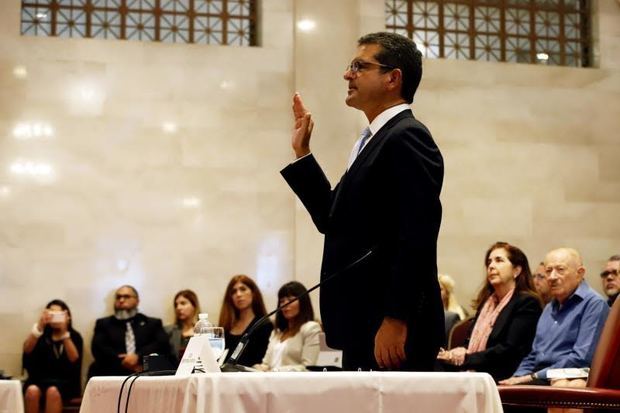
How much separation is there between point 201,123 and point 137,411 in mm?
7532

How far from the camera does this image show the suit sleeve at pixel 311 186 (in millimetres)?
3244

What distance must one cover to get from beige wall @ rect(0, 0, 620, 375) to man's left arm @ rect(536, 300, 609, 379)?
429 cm

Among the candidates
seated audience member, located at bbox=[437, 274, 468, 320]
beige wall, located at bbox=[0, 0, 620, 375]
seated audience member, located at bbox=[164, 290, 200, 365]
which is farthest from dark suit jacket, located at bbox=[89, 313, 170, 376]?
seated audience member, located at bbox=[437, 274, 468, 320]

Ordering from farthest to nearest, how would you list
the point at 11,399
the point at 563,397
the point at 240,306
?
the point at 240,306, the point at 11,399, the point at 563,397

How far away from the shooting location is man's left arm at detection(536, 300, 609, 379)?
5.64 meters

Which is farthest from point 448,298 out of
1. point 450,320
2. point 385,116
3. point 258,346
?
point 385,116

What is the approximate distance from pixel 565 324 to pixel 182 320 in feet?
14.3

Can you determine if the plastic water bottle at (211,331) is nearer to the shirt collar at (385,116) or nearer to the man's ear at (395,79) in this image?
the shirt collar at (385,116)

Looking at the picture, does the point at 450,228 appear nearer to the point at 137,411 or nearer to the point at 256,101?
the point at 256,101

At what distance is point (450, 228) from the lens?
33.5 feet

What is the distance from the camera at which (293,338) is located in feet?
25.6

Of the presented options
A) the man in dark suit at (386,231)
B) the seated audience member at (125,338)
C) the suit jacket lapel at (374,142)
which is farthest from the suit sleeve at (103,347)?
the suit jacket lapel at (374,142)

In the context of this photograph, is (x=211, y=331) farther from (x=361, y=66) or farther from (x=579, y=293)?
(x=579, y=293)

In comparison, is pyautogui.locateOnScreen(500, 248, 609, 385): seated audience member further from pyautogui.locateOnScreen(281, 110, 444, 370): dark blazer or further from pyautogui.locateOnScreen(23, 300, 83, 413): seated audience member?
pyautogui.locateOnScreen(23, 300, 83, 413): seated audience member
